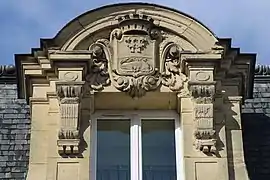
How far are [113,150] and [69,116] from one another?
73 cm

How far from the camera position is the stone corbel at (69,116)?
10.6m

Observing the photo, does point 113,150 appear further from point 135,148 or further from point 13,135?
point 13,135

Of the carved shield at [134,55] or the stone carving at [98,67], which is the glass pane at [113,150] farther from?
the carved shield at [134,55]

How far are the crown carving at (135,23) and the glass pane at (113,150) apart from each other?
50.0 inches

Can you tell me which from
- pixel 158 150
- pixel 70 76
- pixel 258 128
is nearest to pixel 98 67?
pixel 70 76

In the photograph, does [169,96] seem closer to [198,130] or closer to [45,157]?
[198,130]

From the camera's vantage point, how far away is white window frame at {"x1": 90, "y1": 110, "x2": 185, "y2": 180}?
10.7 meters

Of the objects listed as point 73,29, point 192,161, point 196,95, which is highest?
point 73,29

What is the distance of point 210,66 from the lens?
1118cm

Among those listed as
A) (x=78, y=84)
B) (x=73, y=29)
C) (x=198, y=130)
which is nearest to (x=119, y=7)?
(x=73, y=29)

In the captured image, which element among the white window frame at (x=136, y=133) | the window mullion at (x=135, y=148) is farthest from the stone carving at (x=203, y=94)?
the window mullion at (x=135, y=148)

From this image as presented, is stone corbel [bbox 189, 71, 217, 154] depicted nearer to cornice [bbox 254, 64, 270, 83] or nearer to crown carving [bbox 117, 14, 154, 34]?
crown carving [bbox 117, 14, 154, 34]

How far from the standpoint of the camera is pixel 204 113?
10836mm

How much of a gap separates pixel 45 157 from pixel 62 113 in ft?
1.92
